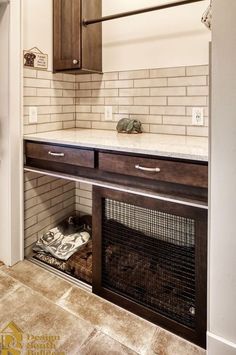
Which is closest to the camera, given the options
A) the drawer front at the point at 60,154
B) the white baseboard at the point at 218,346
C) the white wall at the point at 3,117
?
the white baseboard at the point at 218,346

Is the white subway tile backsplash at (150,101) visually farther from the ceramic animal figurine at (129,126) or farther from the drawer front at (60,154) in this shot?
the drawer front at (60,154)

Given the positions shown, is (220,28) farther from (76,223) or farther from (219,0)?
(76,223)

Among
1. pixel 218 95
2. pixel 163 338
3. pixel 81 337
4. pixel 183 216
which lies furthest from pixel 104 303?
pixel 218 95

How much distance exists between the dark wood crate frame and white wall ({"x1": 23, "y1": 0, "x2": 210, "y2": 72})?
106cm

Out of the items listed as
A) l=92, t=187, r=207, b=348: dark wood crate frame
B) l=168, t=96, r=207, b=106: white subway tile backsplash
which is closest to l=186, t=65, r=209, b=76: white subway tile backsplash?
l=168, t=96, r=207, b=106: white subway tile backsplash

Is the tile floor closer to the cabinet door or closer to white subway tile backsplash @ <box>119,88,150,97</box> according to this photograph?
white subway tile backsplash @ <box>119,88,150,97</box>

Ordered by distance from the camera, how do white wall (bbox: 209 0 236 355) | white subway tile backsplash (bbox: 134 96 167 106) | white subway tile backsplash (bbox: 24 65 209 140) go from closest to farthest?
white wall (bbox: 209 0 236 355) < white subway tile backsplash (bbox: 24 65 209 140) < white subway tile backsplash (bbox: 134 96 167 106)

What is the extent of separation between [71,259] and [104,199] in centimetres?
65

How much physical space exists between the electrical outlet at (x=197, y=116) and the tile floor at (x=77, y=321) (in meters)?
1.31

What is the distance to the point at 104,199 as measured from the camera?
1.75 metres

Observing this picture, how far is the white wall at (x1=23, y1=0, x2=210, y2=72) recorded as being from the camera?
1968mm

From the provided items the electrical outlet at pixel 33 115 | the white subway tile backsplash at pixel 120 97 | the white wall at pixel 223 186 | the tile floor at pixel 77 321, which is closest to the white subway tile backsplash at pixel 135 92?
the white subway tile backsplash at pixel 120 97

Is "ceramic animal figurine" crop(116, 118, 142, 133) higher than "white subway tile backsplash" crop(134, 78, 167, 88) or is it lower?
lower

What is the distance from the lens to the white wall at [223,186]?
3.72 ft
